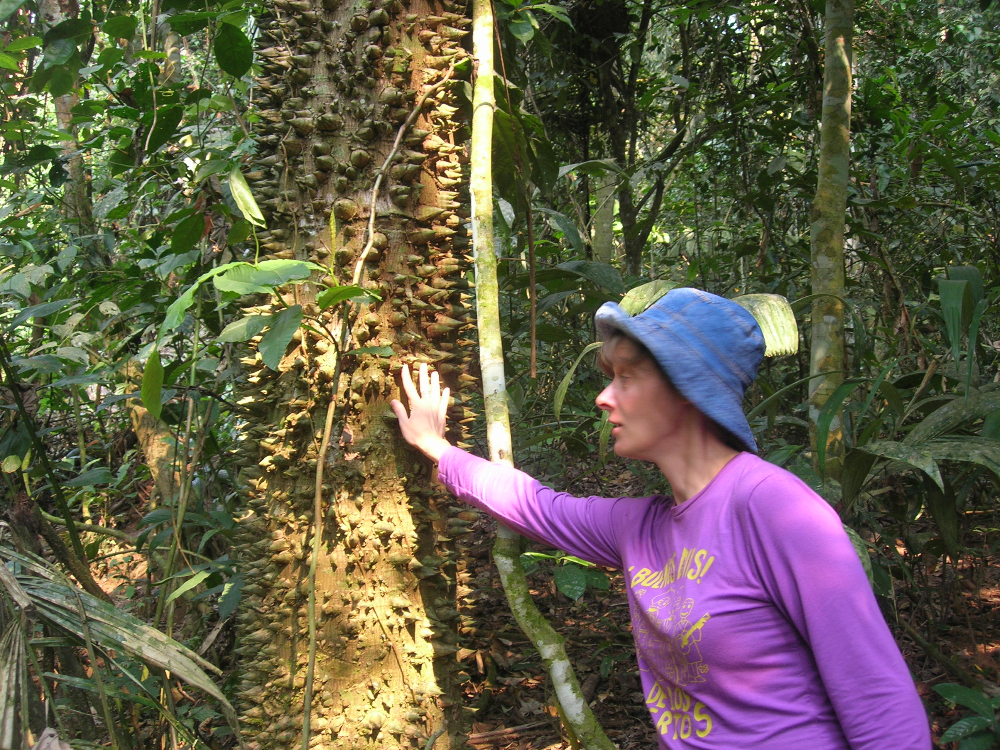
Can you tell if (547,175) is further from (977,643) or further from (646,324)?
(977,643)

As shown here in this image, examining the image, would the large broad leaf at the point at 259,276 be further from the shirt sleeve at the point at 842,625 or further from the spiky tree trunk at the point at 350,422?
the shirt sleeve at the point at 842,625

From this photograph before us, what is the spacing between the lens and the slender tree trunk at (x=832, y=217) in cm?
209

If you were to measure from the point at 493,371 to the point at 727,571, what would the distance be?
2.18 feet

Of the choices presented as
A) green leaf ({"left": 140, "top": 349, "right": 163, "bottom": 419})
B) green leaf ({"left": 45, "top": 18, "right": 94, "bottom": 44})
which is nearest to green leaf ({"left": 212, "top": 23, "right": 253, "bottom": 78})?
green leaf ({"left": 45, "top": 18, "right": 94, "bottom": 44})

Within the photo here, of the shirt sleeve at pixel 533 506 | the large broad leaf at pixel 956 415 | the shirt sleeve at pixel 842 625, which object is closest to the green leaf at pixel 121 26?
the shirt sleeve at pixel 533 506

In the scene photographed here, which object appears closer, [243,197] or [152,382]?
[152,382]

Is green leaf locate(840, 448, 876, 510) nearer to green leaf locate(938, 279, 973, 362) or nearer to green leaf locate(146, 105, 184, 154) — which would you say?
green leaf locate(938, 279, 973, 362)

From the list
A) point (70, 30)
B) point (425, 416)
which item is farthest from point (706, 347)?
point (70, 30)

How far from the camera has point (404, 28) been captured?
1537 millimetres

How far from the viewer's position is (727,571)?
109 centimetres

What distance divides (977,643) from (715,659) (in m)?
2.31

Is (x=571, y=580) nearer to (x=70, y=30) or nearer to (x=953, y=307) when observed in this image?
(x=953, y=307)

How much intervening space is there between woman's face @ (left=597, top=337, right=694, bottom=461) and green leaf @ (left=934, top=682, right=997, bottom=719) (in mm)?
1207

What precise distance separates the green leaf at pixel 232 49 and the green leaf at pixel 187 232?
42 cm
